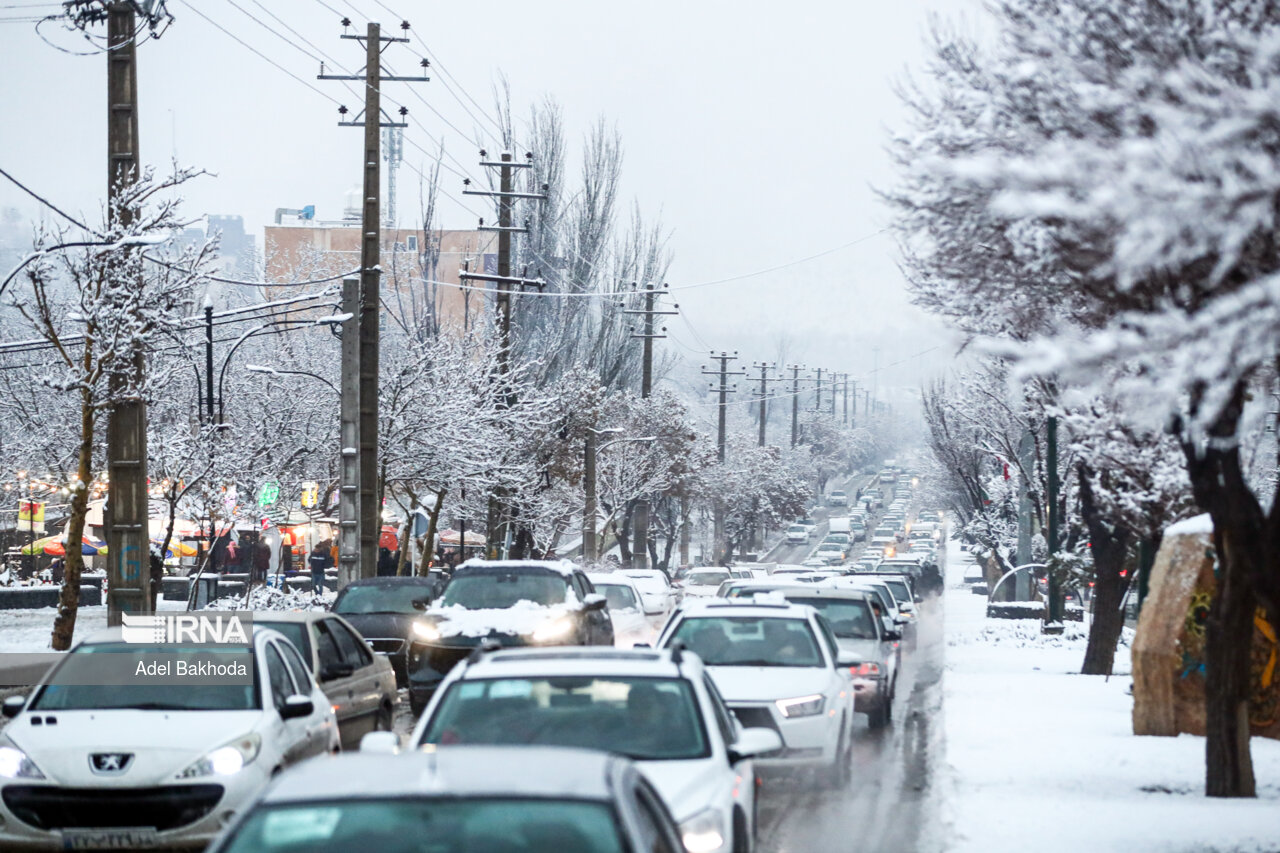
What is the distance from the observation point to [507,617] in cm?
1825

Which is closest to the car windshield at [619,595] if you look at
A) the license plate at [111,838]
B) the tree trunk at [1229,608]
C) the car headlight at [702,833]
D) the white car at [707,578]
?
the white car at [707,578]

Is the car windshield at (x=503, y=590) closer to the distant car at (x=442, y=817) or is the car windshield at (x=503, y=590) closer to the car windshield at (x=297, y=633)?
the car windshield at (x=297, y=633)

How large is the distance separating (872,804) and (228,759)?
17.2 feet

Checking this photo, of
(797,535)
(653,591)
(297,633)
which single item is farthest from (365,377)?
(797,535)

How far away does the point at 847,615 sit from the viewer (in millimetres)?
19891

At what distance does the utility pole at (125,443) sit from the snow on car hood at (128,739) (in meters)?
7.60

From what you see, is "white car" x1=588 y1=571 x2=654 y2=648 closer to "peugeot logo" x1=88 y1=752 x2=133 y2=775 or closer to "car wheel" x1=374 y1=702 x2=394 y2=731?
"car wheel" x1=374 y1=702 x2=394 y2=731

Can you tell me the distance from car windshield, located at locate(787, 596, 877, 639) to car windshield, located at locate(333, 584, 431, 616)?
4970 millimetres

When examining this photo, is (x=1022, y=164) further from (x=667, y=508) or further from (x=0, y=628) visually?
(x=667, y=508)

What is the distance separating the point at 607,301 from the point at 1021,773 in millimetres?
40488

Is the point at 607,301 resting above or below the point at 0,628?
above

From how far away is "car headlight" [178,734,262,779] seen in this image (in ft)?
30.6

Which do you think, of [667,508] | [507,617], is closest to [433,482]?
[507,617]

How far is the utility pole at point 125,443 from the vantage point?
687 inches
